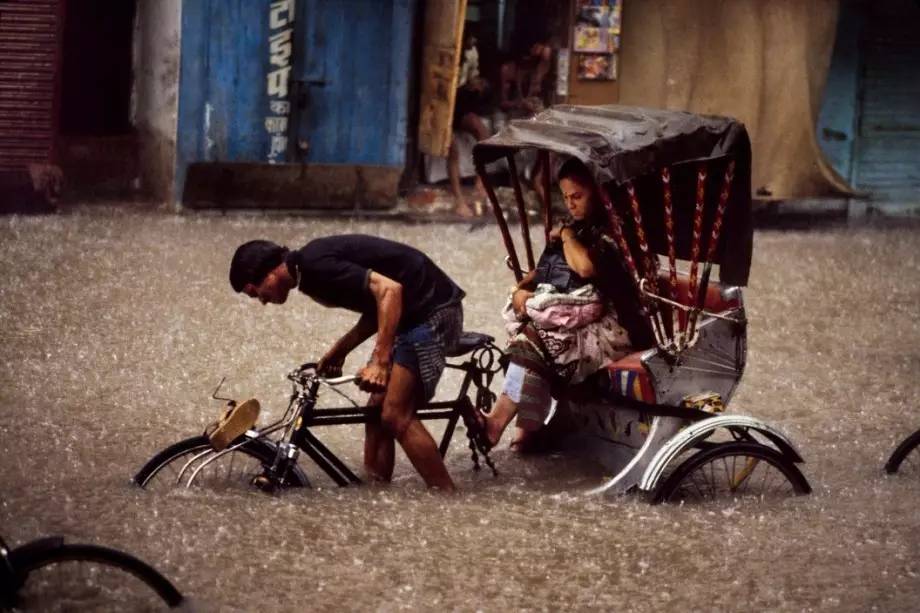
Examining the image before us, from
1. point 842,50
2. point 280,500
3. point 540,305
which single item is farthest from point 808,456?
point 842,50

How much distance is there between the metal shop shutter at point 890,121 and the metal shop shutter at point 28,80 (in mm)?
9211

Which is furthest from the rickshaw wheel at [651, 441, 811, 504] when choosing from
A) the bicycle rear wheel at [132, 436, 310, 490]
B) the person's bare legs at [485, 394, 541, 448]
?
the bicycle rear wheel at [132, 436, 310, 490]

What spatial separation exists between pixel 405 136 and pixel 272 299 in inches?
391

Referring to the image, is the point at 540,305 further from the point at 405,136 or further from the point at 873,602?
the point at 405,136

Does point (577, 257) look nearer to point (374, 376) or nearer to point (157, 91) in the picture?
point (374, 376)

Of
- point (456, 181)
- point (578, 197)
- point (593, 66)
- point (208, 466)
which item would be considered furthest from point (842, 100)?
point (208, 466)

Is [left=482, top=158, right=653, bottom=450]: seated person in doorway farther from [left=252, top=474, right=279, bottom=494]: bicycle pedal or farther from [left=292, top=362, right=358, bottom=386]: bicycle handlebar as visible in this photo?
[left=252, top=474, right=279, bottom=494]: bicycle pedal

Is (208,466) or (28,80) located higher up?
(28,80)

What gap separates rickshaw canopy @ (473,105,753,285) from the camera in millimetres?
6402

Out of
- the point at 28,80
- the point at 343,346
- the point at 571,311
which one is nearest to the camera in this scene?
the point at 343,346

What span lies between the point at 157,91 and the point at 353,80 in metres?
1.99

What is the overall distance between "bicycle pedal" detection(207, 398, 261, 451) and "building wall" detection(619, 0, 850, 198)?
35.4 feet

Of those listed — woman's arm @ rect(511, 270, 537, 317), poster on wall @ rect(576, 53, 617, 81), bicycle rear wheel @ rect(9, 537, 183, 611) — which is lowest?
bicycle rear wheel @ rect(9, 537, 183, 611)

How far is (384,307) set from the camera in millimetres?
6129
